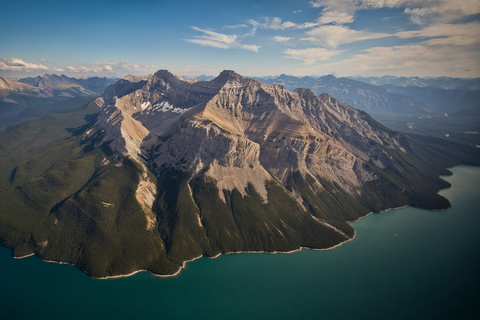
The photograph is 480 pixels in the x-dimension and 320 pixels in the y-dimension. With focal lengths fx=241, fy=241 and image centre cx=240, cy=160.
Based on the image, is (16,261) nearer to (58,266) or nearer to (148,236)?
(58,266)

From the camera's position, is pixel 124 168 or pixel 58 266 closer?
pixel 58 266

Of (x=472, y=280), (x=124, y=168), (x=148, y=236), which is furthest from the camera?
(x=124, y=168)

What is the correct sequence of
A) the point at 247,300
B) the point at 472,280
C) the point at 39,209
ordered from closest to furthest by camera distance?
the point at 247,300, the point at 472,280, the point at 39,209

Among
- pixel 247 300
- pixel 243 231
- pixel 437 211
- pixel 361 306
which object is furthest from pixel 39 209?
pixel 437 211

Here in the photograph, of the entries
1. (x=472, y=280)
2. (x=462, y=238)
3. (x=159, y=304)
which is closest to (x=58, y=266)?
(x=159, y=304)

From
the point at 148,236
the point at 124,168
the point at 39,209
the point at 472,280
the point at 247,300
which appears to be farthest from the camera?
the point at 124,168

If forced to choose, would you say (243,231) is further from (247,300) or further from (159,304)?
(159,304)

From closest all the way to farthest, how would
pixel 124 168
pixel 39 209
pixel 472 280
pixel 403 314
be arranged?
1. pixel 403 314
2. pixel 472 280
3. pixel 39 209
4. pixel 124 168

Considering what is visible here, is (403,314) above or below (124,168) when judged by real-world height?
below

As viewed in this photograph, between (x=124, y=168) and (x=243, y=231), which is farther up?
(x=124, y=168)
